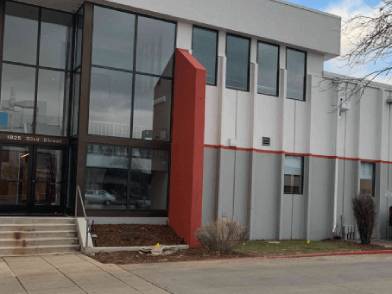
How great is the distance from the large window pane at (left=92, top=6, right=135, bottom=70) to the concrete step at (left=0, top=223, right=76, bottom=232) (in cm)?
531

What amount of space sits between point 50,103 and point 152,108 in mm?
3405

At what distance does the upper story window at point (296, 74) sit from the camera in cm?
2084

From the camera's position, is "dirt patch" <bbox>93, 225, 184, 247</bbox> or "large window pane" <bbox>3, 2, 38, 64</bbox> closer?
"dirt patch" <bbox>93, 225, 184, 247</bbox>

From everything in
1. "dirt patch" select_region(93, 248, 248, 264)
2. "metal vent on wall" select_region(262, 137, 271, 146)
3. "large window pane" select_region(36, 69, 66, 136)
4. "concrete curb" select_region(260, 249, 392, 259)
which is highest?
"large window pane" select_region(36, 69, 66, 136)

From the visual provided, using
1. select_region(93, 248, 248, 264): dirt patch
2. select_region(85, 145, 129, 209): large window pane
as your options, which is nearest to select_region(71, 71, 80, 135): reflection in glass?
select_region(85, 145, 129, 209): large window pane

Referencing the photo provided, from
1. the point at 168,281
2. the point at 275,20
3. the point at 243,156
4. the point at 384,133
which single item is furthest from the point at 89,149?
the point at 384,133

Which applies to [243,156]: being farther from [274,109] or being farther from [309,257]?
[309,257]

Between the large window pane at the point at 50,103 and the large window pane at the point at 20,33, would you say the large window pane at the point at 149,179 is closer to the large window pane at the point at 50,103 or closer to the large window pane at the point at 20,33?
the large window pane at the point at 50,103

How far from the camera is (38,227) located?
15.0m

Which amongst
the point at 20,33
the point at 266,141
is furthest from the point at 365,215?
the point at 20,33

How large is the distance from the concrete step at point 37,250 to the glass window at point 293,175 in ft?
29.1

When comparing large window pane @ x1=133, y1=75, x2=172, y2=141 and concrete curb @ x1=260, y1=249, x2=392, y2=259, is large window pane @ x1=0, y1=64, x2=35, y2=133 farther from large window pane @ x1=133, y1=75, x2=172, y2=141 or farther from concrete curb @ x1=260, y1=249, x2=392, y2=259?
concrete curb @ x1=260, y1=249, x2=392, y2=259

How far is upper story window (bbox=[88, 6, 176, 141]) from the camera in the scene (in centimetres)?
1716

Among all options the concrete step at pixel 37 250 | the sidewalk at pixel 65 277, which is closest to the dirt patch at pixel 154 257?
the sidewalk at pixel 65 277
